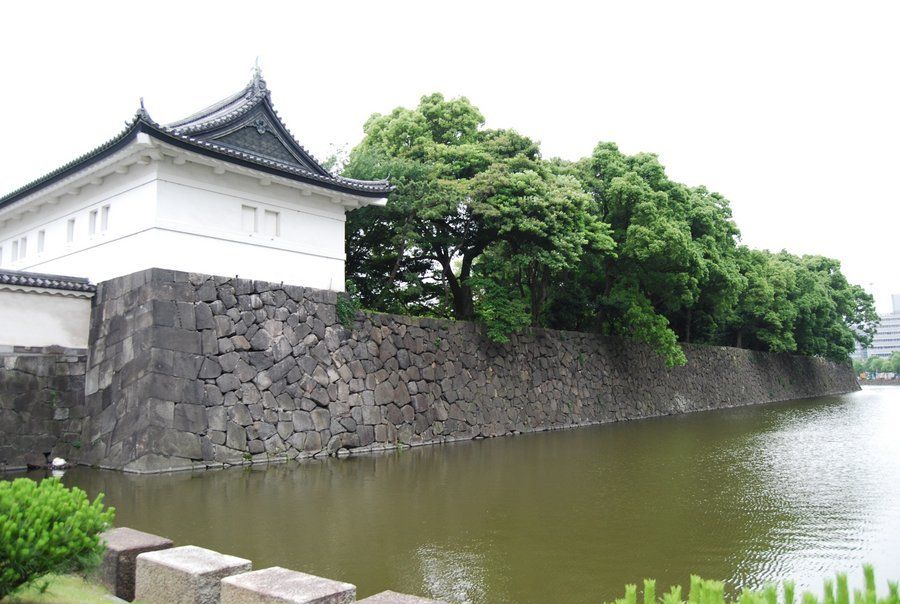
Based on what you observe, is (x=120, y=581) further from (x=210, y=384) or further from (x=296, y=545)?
(x=210, y=384)

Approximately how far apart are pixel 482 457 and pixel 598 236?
7605 mm

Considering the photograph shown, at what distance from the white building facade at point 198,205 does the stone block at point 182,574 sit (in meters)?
7.78

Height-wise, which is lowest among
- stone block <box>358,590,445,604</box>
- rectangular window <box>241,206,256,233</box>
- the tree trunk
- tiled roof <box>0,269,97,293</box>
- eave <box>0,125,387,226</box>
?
stone block <box>358,590,445,604</box>

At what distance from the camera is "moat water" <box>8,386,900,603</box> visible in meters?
4.97

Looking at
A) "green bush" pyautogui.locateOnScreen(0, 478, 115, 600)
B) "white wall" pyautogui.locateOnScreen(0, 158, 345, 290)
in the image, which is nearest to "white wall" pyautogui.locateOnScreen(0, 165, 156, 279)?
"white wall" pyautogui.locateOnScreen(0, 158, 345, 290)

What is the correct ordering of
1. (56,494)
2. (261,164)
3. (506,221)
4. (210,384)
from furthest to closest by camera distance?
(506,221)
(261,164)
(210,384)
(56,494)

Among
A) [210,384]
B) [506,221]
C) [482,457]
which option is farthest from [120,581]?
[506,221]

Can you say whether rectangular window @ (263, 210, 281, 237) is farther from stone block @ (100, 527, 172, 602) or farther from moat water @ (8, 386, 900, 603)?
stone block @ (100, 527, 172, 602)

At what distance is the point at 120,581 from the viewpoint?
3803mm

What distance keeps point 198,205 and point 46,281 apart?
8.54ft

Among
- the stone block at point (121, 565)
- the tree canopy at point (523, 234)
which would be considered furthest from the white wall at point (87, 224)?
the stone block at point (121, 565)

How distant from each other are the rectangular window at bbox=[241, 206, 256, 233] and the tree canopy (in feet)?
11.5

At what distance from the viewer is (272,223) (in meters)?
12.4

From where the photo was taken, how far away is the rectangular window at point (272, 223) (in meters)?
12.2
